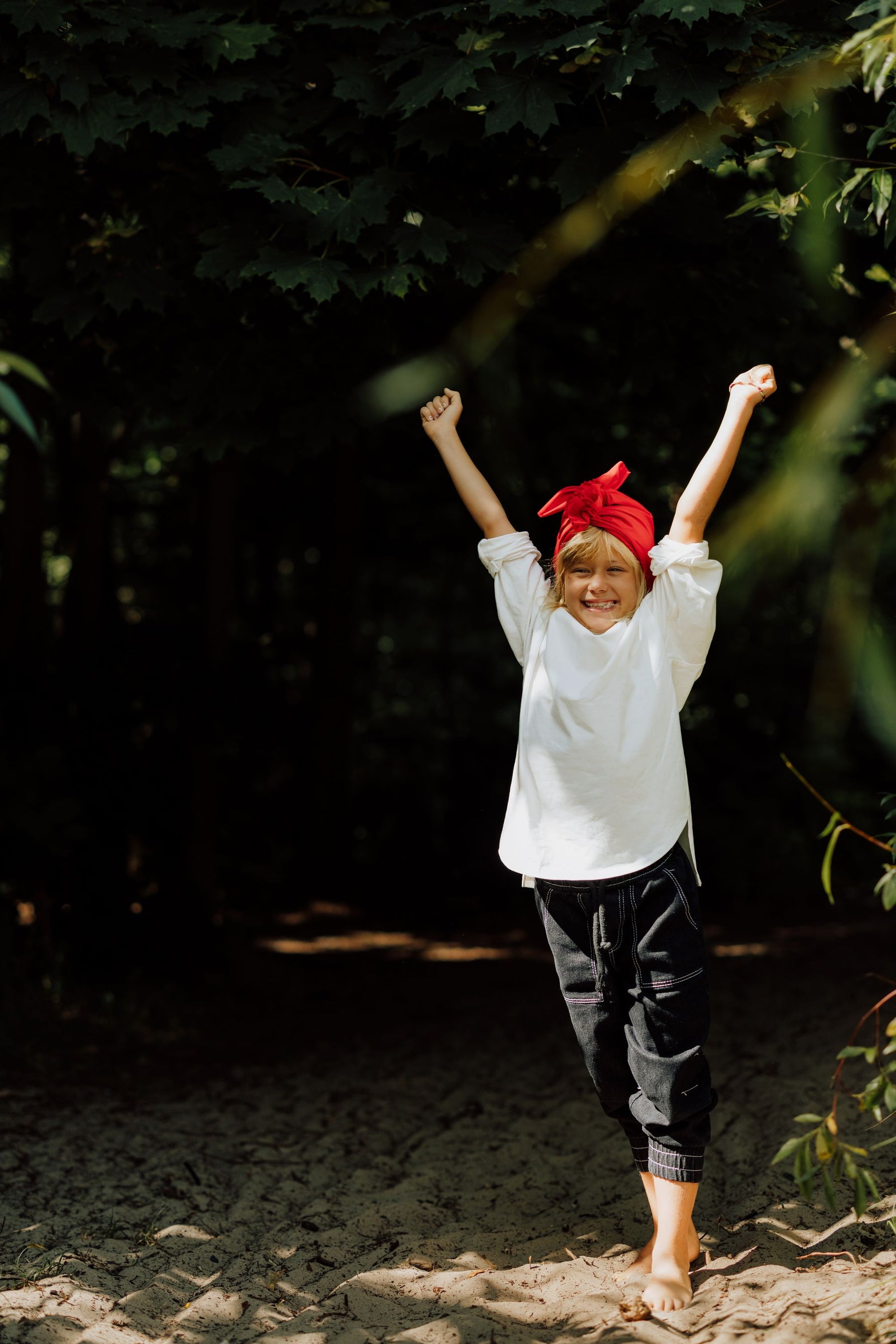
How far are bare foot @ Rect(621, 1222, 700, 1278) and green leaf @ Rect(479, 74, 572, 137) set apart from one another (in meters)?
2.71

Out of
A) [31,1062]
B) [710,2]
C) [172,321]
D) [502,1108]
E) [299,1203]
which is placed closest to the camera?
[710,2]

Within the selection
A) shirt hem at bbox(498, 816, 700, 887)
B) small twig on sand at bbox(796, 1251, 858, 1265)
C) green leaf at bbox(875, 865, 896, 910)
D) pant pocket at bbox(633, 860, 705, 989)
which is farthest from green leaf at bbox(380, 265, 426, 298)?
small twig on sand at bbox(796, 1251, 858, 1265)

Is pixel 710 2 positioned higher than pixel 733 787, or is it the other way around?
pixel 710 2

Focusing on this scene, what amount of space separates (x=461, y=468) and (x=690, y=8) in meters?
1.29

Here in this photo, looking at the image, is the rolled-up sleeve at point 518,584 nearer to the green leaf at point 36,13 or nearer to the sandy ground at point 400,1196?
the sandy ground at point 400,1196

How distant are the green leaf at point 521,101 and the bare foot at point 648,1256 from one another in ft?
8.89

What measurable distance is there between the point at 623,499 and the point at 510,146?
1479 millimetres

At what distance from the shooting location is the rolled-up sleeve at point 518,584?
268 centimetres

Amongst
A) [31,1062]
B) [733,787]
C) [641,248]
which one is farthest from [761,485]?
[733,787]

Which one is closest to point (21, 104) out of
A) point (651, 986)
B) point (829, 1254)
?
point (651, 986)

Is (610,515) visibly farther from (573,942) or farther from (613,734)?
(573,942)

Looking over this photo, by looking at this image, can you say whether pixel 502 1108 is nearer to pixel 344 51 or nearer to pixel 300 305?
pixel 300 305

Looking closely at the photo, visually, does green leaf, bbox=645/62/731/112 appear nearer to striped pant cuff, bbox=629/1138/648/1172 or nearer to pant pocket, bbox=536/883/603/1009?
pant pocket, bbox=536/883/603/1009

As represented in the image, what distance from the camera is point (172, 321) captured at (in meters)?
3.96
